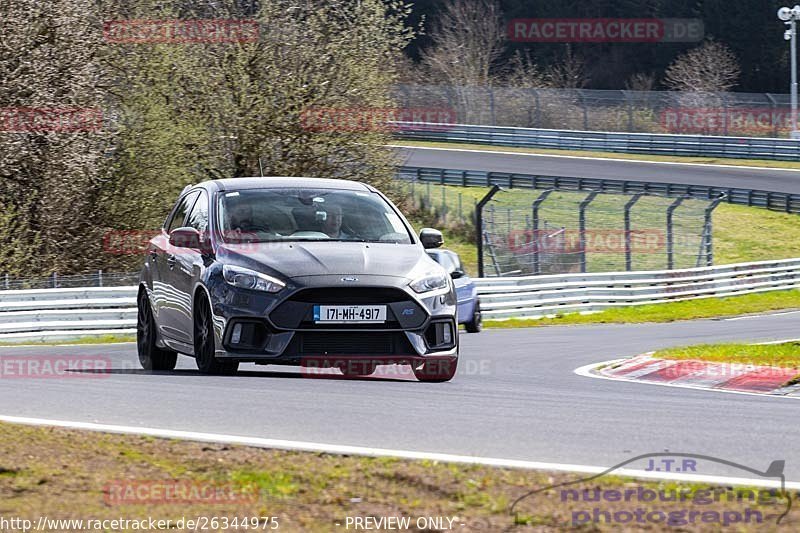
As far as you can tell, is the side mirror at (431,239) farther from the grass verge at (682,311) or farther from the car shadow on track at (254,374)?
the grass verge at (682,311)

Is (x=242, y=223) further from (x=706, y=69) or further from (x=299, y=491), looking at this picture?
(x=706, y=69)

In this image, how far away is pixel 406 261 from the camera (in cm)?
1004

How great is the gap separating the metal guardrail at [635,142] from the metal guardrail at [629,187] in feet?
25.4

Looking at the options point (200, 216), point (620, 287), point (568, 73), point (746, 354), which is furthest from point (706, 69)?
point (200, 216)

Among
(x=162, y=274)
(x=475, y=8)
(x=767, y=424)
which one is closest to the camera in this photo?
(x=767, y=424)

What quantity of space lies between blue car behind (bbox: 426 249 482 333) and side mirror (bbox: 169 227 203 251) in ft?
32.5

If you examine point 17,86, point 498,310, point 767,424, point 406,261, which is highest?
point 17,86

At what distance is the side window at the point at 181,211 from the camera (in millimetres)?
11609

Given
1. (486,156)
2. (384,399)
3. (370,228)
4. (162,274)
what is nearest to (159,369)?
(162,274)

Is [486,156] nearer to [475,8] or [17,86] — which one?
[475,8]

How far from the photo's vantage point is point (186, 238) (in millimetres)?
10477

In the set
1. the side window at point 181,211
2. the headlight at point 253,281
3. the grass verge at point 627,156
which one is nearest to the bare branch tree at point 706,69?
the grass verge at point 627,156

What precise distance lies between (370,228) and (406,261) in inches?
29.2

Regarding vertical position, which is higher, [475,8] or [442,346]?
[475,8]
